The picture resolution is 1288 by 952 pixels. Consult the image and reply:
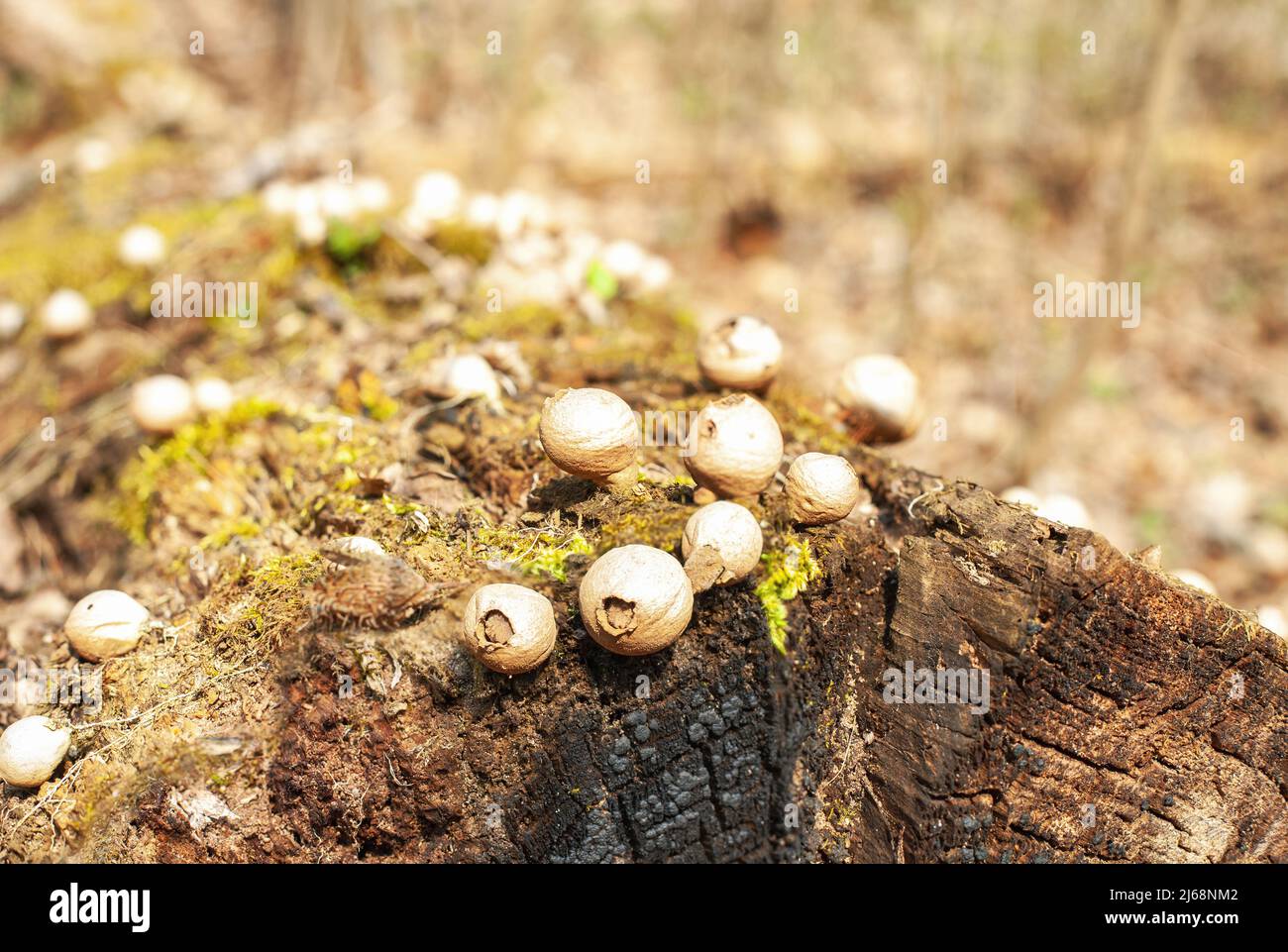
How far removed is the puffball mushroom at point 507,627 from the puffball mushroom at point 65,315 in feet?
12.1

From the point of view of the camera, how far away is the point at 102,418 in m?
4.66

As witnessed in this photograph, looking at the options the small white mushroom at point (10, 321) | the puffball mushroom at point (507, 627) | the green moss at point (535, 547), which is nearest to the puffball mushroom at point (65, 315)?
the small white mushroom at point (10, 321)

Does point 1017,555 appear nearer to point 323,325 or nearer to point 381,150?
point 323,325

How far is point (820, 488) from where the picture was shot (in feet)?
9.04

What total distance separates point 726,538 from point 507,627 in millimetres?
624

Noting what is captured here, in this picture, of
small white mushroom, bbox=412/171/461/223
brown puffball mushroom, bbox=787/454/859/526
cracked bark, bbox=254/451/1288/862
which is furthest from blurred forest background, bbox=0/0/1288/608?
brown puffball mushroom, bbox=787/454/859/526

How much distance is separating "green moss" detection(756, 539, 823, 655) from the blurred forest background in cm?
501

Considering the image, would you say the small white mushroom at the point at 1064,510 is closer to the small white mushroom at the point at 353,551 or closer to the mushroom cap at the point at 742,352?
the mushroom cap at the point at 742,352

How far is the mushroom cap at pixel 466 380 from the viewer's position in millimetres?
3551

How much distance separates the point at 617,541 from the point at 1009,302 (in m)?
9.87

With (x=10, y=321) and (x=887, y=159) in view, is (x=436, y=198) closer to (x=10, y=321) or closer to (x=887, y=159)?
(x=10, y=321)

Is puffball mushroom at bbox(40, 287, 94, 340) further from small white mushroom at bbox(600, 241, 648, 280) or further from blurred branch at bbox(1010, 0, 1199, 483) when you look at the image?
blurred branch at bbox(1010, 0, 1199, 483)

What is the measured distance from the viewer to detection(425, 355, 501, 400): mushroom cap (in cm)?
355

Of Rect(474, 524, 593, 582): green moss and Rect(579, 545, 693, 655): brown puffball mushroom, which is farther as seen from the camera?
Rect(474, 524, 593, 582): green moss
